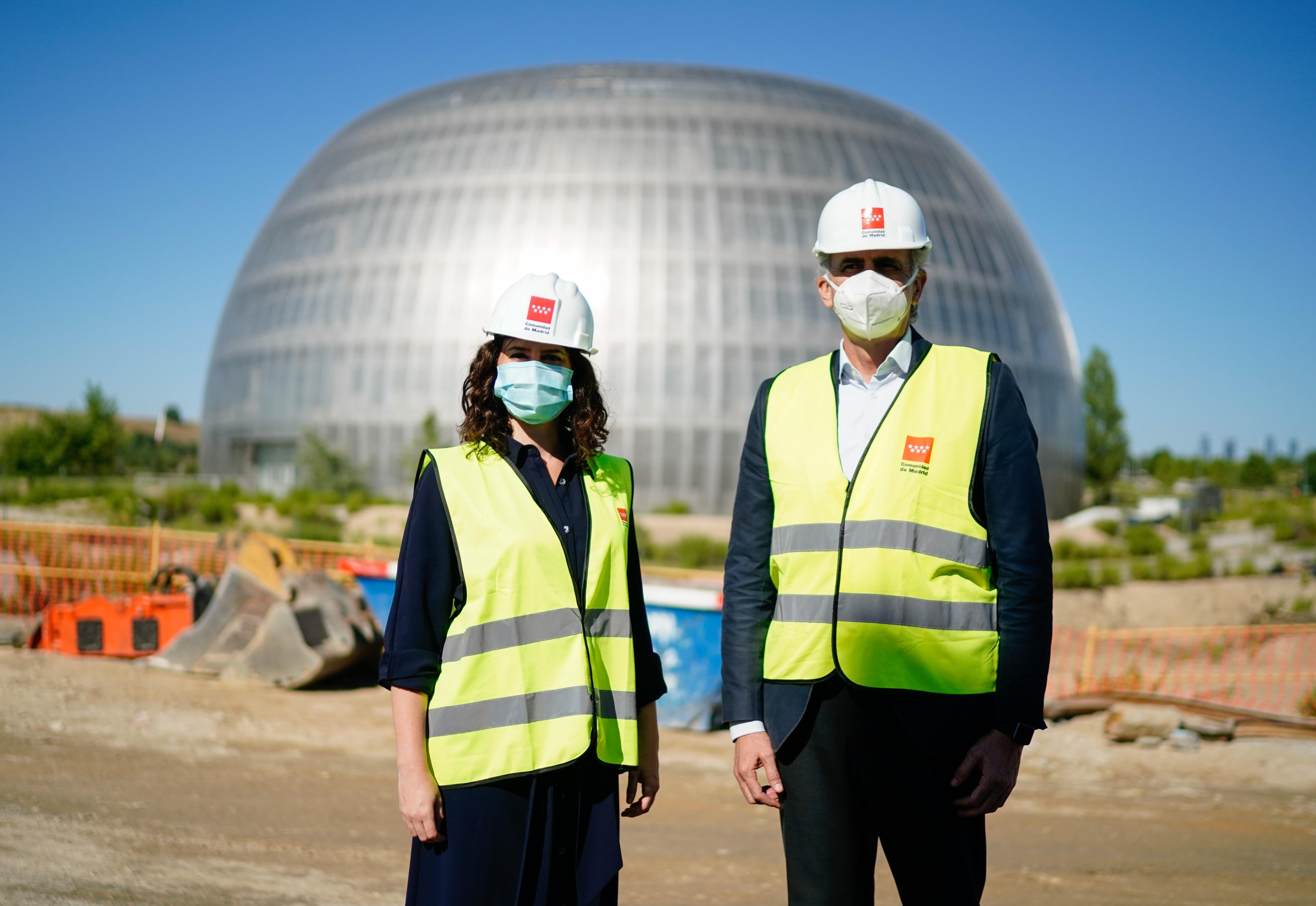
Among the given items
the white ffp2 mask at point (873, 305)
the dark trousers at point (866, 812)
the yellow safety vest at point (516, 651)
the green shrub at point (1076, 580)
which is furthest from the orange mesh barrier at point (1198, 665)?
the yellow safety vest at point (516, 651)

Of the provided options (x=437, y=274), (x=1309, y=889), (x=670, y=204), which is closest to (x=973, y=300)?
(x=670, y=204)

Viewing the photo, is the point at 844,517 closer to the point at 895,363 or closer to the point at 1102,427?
the point at 895,363

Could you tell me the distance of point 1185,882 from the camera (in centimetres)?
554

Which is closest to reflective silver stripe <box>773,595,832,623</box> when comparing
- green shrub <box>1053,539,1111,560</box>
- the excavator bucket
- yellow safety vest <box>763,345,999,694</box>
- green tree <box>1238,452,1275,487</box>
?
yellow safety vest <box>763,345,999,694</box>

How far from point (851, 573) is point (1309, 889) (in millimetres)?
4505

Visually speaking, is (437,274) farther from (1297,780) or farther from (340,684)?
(1297,780)

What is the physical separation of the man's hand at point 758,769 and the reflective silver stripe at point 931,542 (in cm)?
58

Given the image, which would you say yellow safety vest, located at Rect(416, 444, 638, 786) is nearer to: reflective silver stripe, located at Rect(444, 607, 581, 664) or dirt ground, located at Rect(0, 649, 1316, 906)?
reflective silver stripe, located at Rect(444, 607, 581, 664)

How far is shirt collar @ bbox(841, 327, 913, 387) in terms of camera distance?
2822 millimetres

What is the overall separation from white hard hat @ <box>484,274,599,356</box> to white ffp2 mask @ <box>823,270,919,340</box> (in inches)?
27.4

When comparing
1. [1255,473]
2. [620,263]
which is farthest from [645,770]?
[1255,473]

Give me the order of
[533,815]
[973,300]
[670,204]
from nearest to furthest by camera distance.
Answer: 1. [533,815]
2. [670,204]
3. [973,300]

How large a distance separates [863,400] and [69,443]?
47.7m

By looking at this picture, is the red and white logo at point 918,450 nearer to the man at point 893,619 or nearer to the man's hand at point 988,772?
the man at point 893,619
